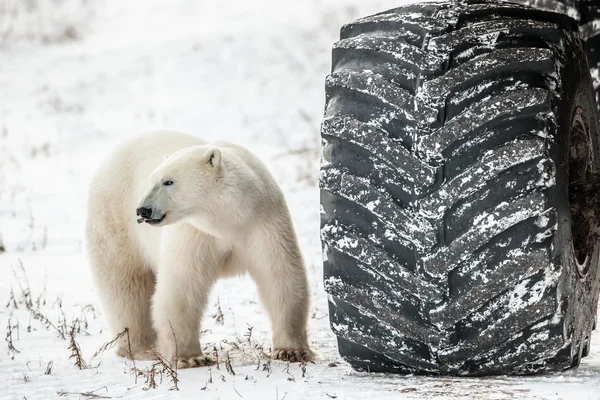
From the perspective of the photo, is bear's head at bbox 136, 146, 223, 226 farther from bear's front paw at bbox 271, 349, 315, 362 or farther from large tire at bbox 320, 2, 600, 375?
large tire at bbox 320, 2, 600, 375

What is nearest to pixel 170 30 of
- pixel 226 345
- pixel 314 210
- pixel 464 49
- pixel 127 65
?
pixel 127 65

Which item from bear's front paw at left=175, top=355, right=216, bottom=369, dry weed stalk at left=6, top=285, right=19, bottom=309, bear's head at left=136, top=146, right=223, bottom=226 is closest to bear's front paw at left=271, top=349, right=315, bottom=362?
bear's front paw at left=175, top=355, right=216, bottom=369

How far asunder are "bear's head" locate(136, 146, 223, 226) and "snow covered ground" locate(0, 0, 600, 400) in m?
0.79

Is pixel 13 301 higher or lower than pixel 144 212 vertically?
lower

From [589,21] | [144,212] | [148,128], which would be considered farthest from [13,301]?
[148,128]

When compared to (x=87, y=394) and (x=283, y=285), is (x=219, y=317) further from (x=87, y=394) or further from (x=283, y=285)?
(x=87, y=394)

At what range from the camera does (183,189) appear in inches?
169

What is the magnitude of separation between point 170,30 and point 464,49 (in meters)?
17.8

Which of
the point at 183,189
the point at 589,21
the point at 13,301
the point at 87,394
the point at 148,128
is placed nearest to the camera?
the point at 87,394

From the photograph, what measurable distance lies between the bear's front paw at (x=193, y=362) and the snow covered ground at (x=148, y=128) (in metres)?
0.13

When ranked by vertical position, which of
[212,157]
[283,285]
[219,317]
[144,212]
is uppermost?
[212,157]

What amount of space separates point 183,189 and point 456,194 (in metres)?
1.90

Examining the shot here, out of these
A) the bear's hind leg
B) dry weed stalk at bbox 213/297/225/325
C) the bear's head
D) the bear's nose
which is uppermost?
the bear's head

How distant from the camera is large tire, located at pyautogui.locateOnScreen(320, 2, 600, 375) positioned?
109 inches
